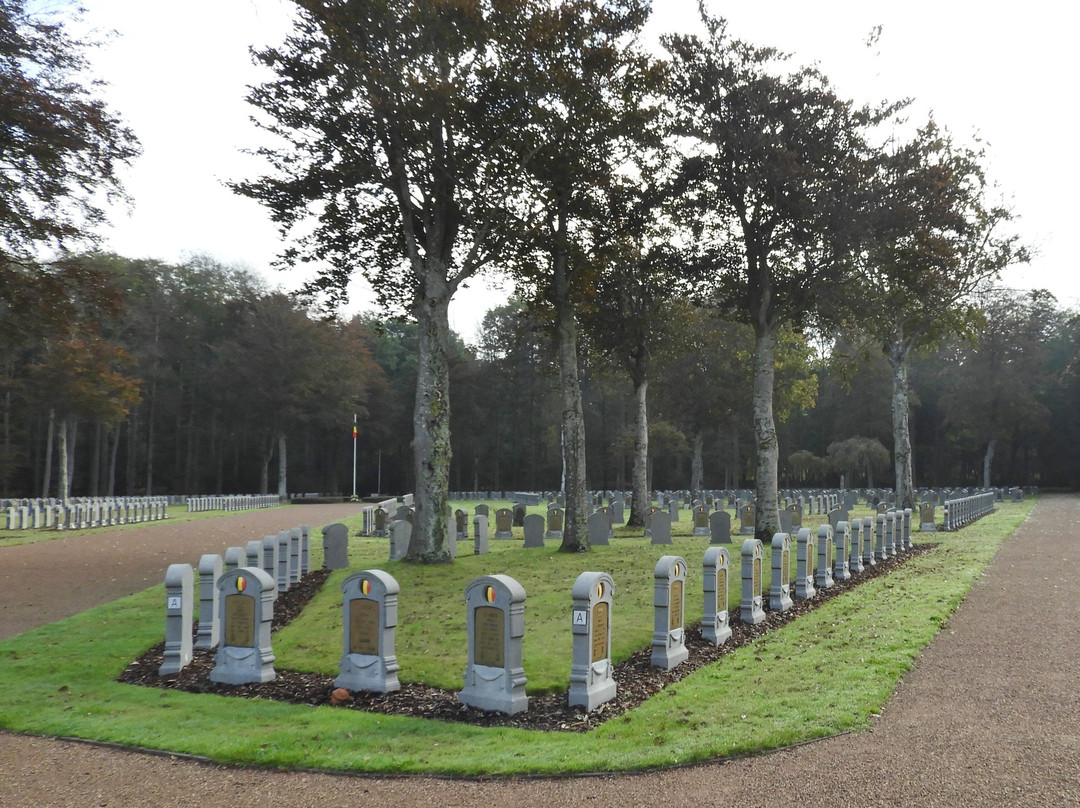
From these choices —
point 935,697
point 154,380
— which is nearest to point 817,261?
point 935,697

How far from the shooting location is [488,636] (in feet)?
25.1

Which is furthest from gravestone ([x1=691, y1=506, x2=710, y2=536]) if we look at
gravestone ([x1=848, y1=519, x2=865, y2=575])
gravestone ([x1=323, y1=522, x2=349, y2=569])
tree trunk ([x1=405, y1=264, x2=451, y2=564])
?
gravestone ([x1=323, y1=522, x2=349, y2=569])

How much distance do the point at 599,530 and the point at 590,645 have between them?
14.3 metres

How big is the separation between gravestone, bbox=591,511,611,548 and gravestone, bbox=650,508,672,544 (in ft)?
3.80

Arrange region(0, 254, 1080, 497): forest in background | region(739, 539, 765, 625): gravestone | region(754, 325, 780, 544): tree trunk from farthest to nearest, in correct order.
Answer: region(0, 254, 1080, 497): forest in background, region(754, 325, 780, 544): tree trunk, region(739, 539, 765, 625): gravestone

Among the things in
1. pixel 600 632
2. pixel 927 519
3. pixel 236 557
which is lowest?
pixel 927 519

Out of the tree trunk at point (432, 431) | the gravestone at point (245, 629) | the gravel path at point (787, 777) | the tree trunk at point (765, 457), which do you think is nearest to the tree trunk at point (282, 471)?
the tree trunk at point (765, 457)

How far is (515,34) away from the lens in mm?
16297

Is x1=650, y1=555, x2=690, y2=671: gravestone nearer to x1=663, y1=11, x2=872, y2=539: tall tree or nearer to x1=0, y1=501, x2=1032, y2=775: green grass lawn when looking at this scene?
x1=0, y1=501, x2=1032, y2=775: green grass lawn

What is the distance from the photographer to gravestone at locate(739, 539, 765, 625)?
11.6m

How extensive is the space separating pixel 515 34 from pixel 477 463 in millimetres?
59574

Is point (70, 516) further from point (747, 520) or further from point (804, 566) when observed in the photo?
point (804, 566)

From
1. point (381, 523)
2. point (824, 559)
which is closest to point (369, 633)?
point (824, 559)

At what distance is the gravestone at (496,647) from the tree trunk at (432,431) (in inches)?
353
